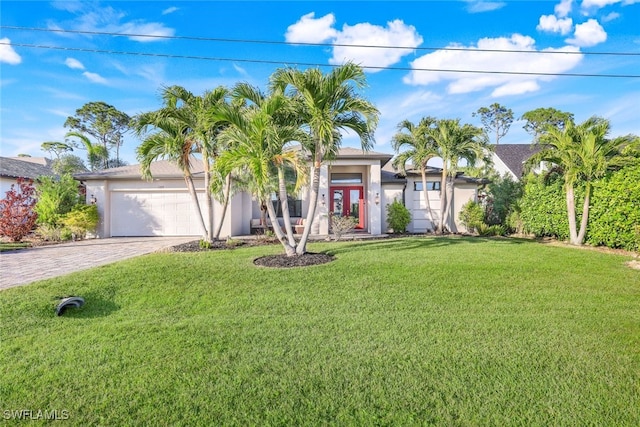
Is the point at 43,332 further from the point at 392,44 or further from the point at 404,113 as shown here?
the point at 404,113

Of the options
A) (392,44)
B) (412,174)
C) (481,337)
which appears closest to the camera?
(481,337)

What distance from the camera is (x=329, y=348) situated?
366cm

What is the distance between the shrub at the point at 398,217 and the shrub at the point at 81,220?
13.7 meters

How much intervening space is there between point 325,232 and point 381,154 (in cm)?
447

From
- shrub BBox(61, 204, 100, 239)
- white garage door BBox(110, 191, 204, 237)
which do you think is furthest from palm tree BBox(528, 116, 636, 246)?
shrub BBox(61, 204, 100, 239)

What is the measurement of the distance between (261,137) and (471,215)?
11.5m

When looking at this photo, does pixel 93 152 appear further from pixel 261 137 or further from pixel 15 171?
pixel 261 137

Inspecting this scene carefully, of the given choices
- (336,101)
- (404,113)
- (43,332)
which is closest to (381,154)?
(404,113)

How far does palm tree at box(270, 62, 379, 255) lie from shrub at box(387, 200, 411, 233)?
718 centimetres

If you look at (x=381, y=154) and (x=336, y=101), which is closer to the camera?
(x=336, y=101)

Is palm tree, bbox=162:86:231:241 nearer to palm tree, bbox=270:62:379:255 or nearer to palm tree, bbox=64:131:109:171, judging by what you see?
palm tree, bbox=270:62:379:255

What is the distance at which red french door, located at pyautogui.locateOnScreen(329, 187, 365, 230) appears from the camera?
54.6ft

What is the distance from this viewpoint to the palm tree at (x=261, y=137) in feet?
25.3

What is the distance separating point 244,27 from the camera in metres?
11.6
